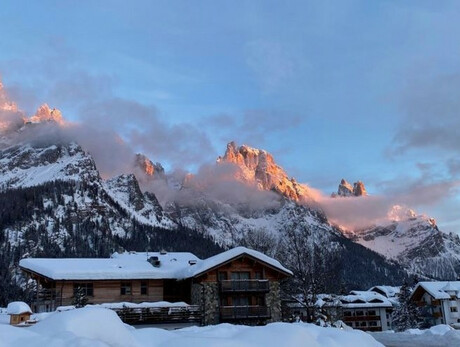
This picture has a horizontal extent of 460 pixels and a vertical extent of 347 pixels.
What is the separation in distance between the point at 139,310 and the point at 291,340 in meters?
29.5

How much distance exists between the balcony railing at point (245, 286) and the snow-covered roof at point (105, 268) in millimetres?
3583

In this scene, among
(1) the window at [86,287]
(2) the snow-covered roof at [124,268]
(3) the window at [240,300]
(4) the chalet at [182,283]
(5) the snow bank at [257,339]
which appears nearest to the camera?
(5) the snow bank at [257,339]

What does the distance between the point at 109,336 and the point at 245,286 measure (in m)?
34.4

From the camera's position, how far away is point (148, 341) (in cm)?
992

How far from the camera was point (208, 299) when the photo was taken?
41.4 m

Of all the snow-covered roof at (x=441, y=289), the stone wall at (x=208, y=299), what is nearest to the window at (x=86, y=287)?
the stone wall at (x=208, y=299)

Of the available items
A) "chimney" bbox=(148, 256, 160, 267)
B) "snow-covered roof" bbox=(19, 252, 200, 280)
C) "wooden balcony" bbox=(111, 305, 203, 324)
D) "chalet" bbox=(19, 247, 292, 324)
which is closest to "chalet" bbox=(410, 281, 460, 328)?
"chalet" bbox=(19, 247, 292, 324)

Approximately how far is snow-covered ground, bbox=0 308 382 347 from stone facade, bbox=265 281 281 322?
1277 inches

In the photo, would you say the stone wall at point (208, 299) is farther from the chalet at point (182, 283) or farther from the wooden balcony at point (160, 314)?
the wooden balcony at point (160, 314)

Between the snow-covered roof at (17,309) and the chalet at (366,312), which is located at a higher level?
the snow-covered roof at (17,309)

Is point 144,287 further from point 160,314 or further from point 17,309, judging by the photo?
point 17,309

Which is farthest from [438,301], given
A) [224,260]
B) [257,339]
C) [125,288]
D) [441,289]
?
[257,339]

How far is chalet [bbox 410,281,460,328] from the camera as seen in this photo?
75.1 metres

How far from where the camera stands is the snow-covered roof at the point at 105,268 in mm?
40062
